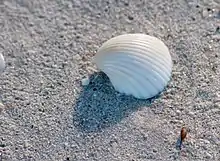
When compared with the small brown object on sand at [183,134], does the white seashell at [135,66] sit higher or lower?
higher

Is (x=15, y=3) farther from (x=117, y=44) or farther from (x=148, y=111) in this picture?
(x=148, y=111)

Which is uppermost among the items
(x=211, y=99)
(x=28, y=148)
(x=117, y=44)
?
(x=117, y=44)

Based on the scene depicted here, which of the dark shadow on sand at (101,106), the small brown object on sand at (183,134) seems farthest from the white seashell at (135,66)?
the small brown object on sand at (183,134)

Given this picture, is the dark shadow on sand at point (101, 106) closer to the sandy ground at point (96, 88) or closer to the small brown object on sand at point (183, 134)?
the sandy ground at point (96, 88)

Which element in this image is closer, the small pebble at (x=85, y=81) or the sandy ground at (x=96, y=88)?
the sandy ground at (x=96, y=88)

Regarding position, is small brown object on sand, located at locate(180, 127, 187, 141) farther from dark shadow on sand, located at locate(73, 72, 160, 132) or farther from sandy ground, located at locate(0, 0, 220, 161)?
dark shadow on sand, located at locate(73, 72, 160, 132)

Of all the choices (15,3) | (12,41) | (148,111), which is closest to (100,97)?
(148,111)

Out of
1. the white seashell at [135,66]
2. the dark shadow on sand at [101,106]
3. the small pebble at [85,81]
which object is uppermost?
the white seashell at [135,66]
